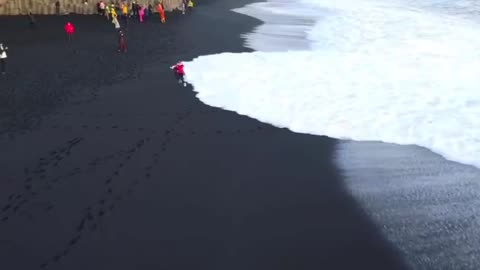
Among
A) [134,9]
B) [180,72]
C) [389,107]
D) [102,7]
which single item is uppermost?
[102,7]

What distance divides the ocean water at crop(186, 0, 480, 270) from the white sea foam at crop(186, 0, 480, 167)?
51 millimetres

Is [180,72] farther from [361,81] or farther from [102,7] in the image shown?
[102,7]

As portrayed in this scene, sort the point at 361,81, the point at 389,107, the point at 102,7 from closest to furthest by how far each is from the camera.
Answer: the point at 389,107, the point at 361,81, the point at 102,7

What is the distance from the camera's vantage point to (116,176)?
515 inches

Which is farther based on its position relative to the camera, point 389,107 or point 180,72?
point 180,72

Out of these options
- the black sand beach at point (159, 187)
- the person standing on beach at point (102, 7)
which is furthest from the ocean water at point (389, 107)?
the person standing on beach at point (102, 7)

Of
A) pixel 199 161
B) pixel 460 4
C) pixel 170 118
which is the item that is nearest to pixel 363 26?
pixel 460 4

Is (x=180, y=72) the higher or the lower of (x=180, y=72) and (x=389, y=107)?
the higher

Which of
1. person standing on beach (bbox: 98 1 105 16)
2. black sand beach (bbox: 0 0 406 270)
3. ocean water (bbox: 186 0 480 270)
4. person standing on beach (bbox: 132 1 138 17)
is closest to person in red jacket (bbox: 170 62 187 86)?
black sand beach (bbox: 0 0 406 270)

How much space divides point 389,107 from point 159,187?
34.1ft

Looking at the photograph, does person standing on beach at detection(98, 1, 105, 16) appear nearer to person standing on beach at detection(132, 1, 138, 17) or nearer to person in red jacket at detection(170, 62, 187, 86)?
person standing on beach at detection(132, 1, 138, 17)

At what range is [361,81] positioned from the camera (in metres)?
22.2

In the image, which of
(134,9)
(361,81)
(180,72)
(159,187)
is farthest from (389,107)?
(134,9)

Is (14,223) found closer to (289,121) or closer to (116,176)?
(116,176)
